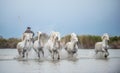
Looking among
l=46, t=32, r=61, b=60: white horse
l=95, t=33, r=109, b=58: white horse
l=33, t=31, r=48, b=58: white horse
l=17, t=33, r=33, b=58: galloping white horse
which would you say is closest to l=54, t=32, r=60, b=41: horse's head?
l=46, t=32, r=61, b=60: white horse

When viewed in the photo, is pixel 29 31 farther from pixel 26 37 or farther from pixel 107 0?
pixel 107 0

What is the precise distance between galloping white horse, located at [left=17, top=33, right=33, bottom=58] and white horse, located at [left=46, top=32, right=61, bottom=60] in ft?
0.74

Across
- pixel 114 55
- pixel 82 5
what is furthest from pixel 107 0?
pixel 114 55

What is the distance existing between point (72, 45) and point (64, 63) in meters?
0.25

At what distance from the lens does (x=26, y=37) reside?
374cm

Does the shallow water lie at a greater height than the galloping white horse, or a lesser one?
lesser

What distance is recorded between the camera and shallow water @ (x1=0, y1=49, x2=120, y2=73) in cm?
365

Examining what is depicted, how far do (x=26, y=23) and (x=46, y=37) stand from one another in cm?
29

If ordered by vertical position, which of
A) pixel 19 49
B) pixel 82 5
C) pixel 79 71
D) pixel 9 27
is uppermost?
pixel 82 5

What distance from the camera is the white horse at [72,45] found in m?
3.94

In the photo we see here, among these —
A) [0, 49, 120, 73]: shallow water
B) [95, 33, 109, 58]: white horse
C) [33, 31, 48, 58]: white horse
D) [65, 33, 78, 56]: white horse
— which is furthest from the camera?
[95, 33, 109, 58]: white horse

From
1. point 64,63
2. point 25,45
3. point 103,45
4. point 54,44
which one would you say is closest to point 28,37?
point 25,45

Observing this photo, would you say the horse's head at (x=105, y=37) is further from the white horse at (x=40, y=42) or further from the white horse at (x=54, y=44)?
the white horse at (x=40, y=42)

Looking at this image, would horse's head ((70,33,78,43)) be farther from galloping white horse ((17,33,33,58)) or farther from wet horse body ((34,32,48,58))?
galloping white horse ((17,33,33,58))
